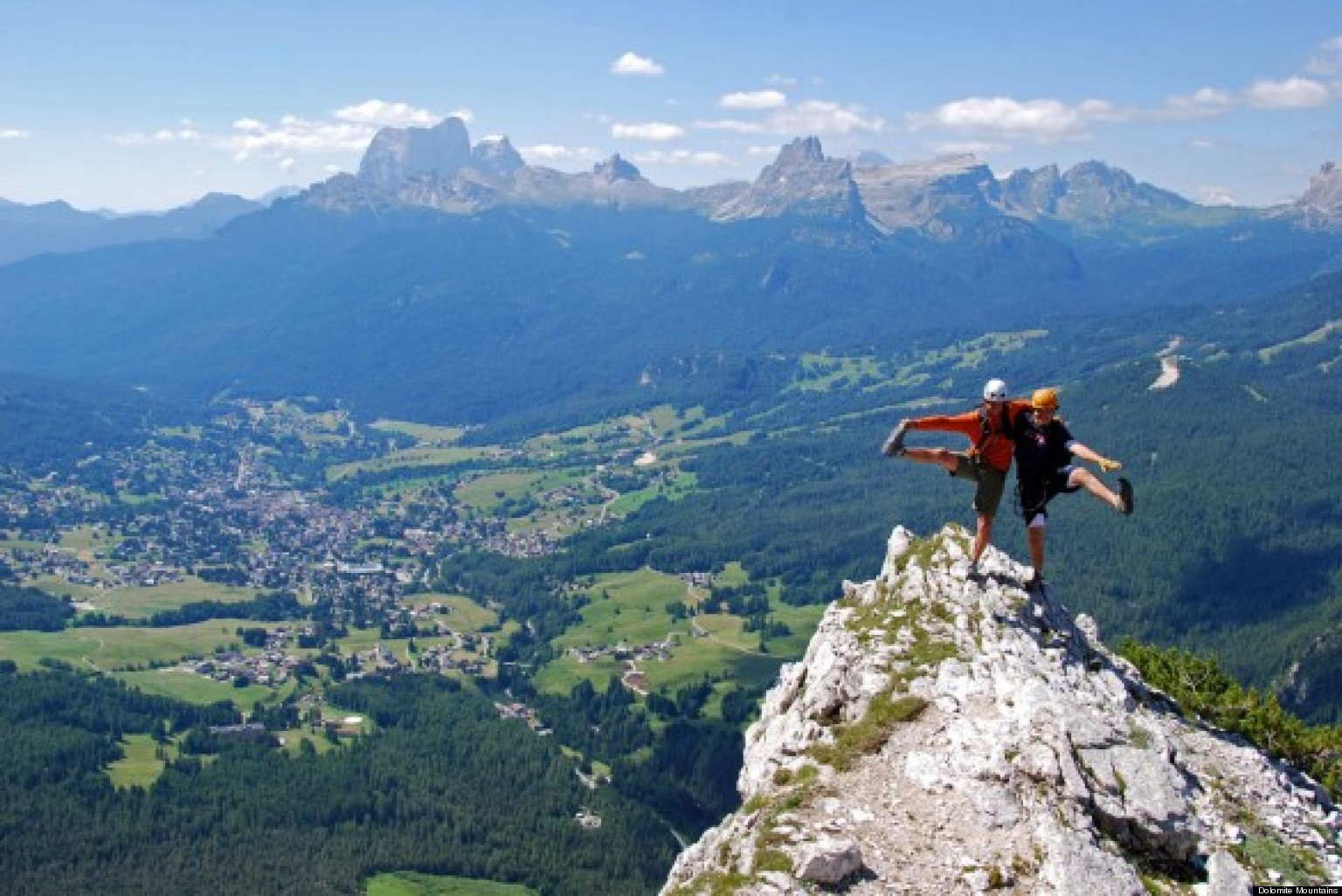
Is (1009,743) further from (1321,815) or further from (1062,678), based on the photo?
(1321,815)

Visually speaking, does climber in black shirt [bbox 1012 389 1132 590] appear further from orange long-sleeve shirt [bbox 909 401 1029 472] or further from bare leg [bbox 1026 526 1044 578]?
bare leg [bbox 1026 526 1044 578]

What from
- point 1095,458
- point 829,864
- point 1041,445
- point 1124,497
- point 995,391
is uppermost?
point 995,391

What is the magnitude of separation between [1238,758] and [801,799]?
15509 millimetres

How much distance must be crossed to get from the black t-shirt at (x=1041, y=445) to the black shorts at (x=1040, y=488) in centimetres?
14

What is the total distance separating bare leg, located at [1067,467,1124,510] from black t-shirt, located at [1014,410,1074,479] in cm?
55

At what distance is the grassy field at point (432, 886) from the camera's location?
136250mm

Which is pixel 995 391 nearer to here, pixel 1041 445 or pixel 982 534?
pixel 1041 445

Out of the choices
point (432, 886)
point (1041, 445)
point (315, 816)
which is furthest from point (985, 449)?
point (315, 816)

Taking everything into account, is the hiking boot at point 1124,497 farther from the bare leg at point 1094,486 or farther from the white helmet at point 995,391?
the white helmet at point 995,391

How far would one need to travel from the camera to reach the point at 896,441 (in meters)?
31.3

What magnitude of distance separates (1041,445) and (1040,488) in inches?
53.3

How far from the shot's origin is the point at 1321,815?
3531 centimetres

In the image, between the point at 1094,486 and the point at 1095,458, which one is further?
the point at 1094,486

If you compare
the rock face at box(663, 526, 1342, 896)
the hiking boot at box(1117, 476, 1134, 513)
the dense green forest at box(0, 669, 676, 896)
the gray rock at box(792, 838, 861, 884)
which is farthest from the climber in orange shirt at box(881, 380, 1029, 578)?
the dense green forest at box(0, 669, 676, 896)
